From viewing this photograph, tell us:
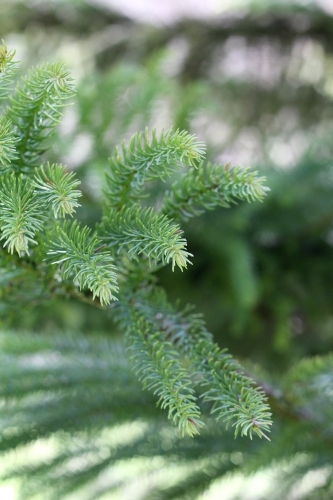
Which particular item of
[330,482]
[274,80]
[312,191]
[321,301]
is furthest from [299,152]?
[330,482]

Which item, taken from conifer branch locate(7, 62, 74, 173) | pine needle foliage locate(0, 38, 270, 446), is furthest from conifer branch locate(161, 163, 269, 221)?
conifer branch locate(7, 62, 74, 173)

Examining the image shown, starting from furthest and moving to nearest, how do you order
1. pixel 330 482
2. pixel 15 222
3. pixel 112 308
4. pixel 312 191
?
pixel 312 191, pixel 330 482, pixel 112 308, pixel 15 222

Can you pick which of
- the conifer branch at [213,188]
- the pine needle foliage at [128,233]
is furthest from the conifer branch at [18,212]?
the conifer branch at [213,188]

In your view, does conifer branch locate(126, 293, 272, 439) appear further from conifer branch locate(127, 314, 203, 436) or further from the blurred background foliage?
the blurred background foliage

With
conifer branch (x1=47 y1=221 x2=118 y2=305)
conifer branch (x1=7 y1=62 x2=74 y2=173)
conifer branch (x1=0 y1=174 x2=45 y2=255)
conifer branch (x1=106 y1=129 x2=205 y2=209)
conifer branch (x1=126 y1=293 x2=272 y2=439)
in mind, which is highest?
conifer branch (x1=7 y1=62 x2=74 y2=173)

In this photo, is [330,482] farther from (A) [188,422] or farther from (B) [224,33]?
(B) [224,33]

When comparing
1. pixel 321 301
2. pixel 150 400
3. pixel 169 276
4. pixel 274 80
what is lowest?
pixel 150 400

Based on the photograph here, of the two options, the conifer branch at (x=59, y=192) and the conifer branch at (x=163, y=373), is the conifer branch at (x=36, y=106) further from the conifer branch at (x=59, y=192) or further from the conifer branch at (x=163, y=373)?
the conifer branch at (x=163, y=373)
